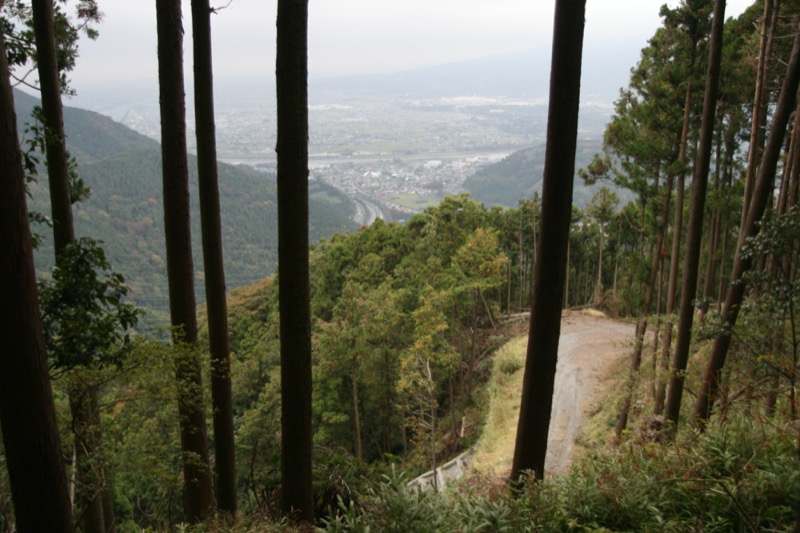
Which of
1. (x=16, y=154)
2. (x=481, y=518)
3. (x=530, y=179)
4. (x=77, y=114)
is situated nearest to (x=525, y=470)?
(x=481, y=518)

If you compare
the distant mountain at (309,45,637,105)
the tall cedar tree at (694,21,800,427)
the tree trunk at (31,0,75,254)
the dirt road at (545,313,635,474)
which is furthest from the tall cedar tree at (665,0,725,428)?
the distant mountain at (309,45,637,105)

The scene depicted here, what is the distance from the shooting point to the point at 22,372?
8.09 ft

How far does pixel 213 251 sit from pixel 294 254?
190 cm

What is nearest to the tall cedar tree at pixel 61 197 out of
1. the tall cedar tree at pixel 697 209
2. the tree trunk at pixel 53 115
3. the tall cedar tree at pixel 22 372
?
the tree trunk at pixel 53 115

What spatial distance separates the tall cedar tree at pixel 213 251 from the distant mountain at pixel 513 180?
156ft

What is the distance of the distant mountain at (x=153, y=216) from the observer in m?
52.8

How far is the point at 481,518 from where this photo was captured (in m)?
3.42

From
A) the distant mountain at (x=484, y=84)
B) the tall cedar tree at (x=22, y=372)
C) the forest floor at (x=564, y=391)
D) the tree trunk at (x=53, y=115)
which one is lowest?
the forest floor at (x=564, y=391)

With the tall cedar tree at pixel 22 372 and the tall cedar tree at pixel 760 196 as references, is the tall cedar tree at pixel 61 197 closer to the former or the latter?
the tall cedar tree at pixel 22 372

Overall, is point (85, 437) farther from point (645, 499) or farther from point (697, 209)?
point (697, 209)

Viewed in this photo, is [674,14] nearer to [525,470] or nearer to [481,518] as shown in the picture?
[525,470]

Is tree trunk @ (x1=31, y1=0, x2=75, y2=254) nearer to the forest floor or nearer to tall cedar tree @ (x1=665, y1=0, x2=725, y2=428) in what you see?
tall cedar tree @ (x1=665, y1=0, x2=725, y2=428)

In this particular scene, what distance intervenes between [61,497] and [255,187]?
215 feet

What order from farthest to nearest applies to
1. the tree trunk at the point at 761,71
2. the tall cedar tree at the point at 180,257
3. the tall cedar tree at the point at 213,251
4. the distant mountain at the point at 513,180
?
the distant mountain at the point at 513,180
the tree trunk at the point at 761,71
the tall cedar tree at the point at 213,251
the tall cedar tree at the point at 180,257
